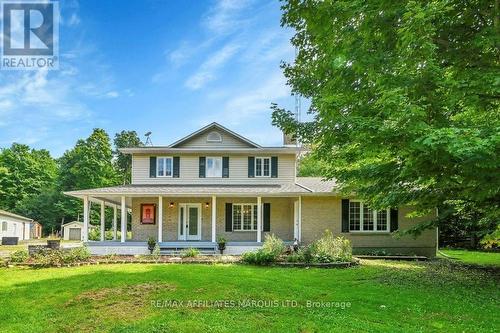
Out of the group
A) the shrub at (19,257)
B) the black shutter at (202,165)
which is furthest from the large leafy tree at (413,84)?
the shrub at (19,257)

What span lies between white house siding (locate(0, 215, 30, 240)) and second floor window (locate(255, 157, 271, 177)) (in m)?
27.4

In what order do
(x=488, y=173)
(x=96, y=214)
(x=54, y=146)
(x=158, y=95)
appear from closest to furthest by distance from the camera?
(x=488, y=173), (x=158, y=95), (x=96, y=214), (x=54, y=146)

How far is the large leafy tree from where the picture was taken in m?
6.73

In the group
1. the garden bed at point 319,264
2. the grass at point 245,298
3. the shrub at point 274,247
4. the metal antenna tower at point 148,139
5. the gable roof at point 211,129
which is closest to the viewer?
the grass at point 245,298

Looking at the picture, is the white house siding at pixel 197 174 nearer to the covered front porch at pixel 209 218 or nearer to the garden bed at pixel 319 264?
the covered front porch at pixel 209 218

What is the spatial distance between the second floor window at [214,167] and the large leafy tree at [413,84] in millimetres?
11223

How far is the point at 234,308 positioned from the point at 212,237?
1103 cm

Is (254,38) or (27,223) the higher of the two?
(254,38)

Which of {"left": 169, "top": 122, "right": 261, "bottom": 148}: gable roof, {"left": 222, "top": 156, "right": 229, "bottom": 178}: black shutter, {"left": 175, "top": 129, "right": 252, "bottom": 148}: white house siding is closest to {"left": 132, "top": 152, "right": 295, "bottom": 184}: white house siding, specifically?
{"left": 222, "top": 156, "right": 229, "bottom": 178}: black shutter

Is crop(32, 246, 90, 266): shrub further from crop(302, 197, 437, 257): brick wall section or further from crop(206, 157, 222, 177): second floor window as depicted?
crop(302, 197, 437, 257): brick wall section

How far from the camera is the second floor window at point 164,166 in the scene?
20578 millimetres

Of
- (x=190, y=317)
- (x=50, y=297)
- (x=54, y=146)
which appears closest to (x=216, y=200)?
(x=50, y=297)

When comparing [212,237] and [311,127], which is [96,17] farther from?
[212,237]

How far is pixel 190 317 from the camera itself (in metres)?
6.76
